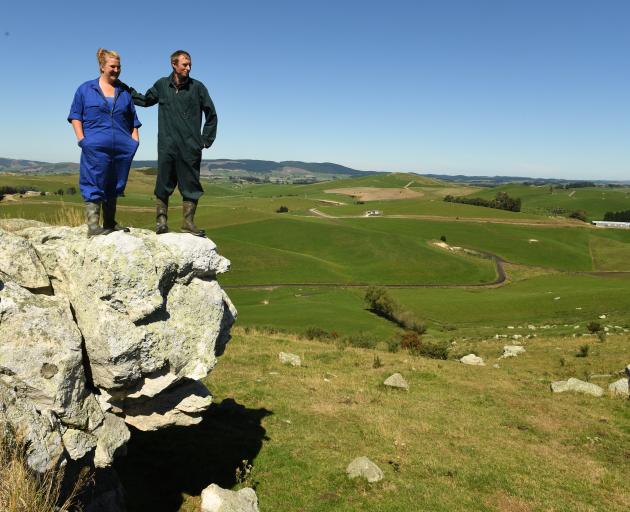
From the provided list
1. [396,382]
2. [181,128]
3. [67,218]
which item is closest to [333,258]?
[396,382]

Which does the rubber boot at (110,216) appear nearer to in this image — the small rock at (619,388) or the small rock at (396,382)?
the small rock at (396,382)

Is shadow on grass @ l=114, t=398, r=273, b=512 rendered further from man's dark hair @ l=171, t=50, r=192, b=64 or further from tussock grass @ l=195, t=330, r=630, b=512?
man's dark hair @ l=171, t=50, r=192, b=64

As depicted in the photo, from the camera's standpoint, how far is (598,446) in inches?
678

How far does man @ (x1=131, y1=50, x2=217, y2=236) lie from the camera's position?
10617mm

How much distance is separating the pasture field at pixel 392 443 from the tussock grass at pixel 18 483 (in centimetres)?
567

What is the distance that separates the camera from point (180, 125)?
35.2ft

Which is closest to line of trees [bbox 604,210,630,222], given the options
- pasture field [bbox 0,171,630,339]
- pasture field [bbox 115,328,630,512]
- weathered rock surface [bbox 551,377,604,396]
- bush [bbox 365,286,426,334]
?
pasture field [bbox 0,171,630,339]

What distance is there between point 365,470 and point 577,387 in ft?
48.5

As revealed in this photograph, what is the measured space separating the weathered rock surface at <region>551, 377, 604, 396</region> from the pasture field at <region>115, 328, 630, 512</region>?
575mm

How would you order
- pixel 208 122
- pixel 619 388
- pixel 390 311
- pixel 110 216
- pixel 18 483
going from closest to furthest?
pixel 18 483 < pixel 110 216 < pixel 208 122 < pixel 619 388 < pixel 390 311

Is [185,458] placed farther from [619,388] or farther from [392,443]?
[619,388]

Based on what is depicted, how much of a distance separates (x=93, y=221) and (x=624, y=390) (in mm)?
25039

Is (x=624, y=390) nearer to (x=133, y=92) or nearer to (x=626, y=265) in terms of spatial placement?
(x=133, y=92)

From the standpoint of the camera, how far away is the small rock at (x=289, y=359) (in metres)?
25.5
